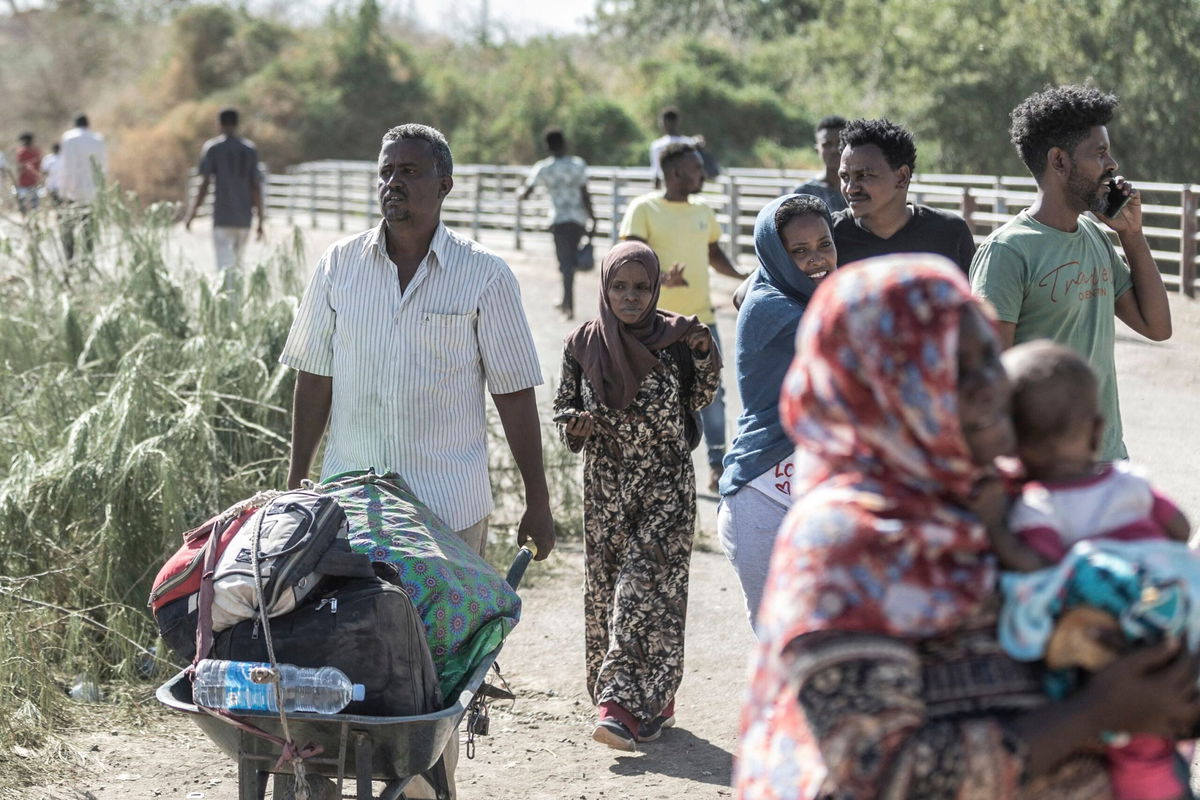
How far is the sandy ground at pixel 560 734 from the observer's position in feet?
16.2

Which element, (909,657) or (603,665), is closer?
(909,657)

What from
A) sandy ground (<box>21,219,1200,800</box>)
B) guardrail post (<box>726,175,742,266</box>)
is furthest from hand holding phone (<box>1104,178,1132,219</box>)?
guardrail post (<box>726,175,742,266</box>)

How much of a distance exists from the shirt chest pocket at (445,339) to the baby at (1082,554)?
224 centimetres

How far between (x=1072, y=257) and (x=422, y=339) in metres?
1.78

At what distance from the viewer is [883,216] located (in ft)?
16.3

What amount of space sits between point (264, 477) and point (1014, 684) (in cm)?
495

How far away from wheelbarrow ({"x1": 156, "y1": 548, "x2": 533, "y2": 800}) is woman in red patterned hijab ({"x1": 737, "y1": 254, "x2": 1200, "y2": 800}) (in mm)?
1310

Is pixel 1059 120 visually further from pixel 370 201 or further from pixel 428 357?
pixel 370 201

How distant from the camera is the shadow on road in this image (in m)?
4.96

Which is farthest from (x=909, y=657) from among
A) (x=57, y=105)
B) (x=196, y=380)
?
(x=57, y=105)

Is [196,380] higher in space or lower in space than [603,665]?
higher

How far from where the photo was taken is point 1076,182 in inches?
167

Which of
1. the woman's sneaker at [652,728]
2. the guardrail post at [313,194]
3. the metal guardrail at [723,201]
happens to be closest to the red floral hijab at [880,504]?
the woman's sneaker at [652,728]

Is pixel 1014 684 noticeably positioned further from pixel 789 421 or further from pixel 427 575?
pixel 427 575
